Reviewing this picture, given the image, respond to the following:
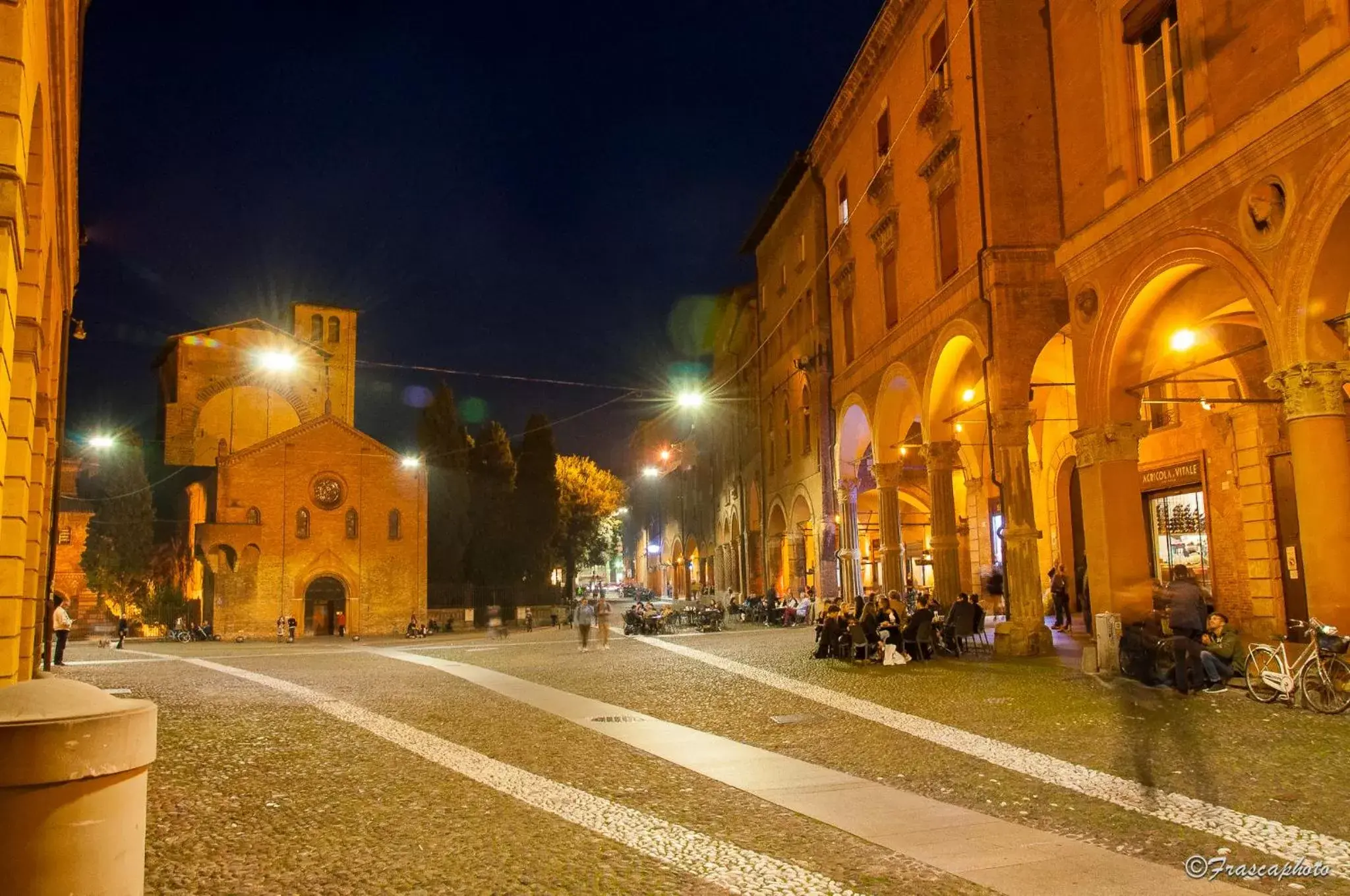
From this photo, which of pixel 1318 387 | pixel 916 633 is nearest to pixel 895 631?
pixel 916 633

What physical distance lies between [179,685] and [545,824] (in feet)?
41.7

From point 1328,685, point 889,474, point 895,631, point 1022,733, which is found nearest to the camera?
point 1022,733

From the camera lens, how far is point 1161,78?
13688 millimetres

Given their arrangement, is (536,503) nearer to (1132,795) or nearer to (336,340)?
(336,340)

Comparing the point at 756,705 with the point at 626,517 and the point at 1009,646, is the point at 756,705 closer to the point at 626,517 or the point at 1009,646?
the point at 1009,646

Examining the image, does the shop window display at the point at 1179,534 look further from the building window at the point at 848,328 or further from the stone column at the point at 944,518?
the building window at the point at 848,328

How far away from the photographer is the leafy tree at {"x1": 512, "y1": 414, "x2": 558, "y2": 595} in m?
51.4

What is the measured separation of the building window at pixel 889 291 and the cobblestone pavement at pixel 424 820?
605 inches

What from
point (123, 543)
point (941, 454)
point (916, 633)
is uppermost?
point (941, 454)

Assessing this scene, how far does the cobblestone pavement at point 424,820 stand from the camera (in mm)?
5105

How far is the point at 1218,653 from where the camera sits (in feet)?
38.6

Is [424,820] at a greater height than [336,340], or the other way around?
[336,340]

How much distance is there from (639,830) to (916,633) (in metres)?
11.3

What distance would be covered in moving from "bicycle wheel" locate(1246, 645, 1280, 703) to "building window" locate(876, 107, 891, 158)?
15802 mm
